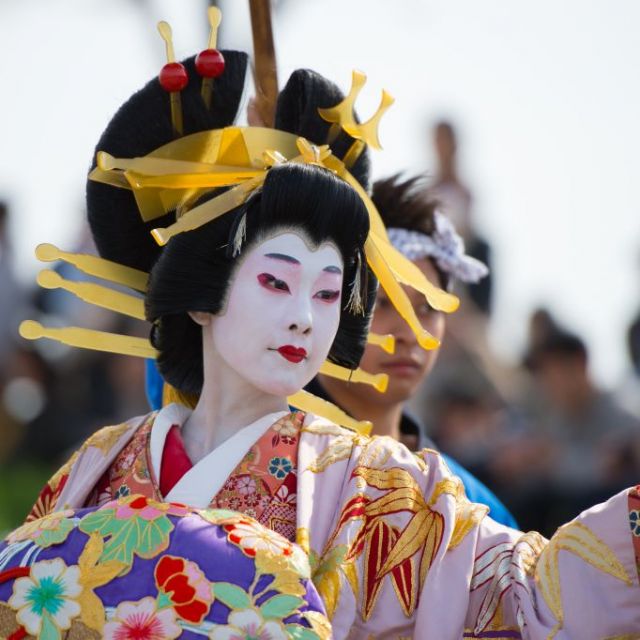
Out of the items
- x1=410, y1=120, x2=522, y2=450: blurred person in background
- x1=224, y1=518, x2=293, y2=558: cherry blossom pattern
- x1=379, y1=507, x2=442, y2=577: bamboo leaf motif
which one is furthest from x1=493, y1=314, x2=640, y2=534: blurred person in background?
x1=224, y1=518, x2=293, y2=558: cherry blossom pattern

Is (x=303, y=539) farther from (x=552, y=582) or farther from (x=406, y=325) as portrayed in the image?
(x=406, y=325)

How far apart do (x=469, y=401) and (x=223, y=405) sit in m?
2.85

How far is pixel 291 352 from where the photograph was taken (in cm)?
330

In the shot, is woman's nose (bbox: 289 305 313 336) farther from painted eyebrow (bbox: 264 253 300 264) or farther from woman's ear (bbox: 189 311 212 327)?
woman's ear (bbox: 189 311 212 327)

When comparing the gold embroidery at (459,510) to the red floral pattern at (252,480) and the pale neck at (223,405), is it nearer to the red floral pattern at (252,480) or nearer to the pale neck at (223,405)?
the red floral pattern at (252,480)

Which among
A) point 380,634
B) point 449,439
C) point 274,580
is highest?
point 274,580

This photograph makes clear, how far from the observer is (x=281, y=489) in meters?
3.25

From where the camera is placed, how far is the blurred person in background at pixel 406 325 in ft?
14.9

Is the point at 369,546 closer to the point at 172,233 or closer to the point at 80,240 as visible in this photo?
the point at 172,233

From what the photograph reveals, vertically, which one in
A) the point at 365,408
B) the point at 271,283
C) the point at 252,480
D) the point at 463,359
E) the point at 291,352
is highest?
the point at 271,283

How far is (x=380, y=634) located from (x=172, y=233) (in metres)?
0.87

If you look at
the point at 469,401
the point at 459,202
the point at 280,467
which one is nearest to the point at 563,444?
the point at 469,401

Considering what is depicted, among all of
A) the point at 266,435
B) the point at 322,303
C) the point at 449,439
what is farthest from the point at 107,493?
the point at 449,439

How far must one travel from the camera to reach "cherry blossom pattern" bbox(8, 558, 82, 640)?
2.82m
